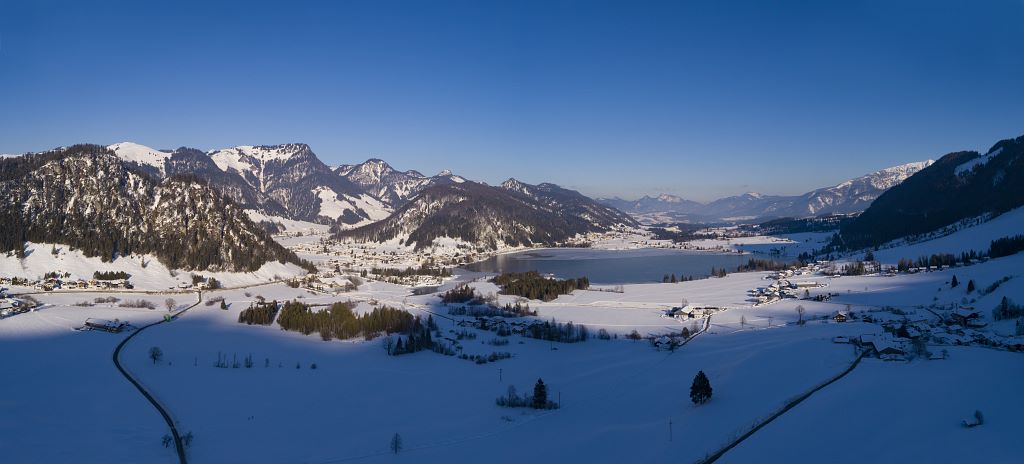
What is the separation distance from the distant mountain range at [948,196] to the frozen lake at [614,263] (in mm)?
36377

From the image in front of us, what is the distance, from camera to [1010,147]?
473ft

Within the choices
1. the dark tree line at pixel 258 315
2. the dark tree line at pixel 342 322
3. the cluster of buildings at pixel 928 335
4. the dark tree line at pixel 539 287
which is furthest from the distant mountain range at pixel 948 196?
the dark tree line at pixel 258 315

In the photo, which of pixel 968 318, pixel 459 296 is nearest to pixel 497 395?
pixel 968 318

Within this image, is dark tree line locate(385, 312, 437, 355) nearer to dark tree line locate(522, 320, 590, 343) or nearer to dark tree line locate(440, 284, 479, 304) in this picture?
dark tree line locate(522, 320, 590, 343)

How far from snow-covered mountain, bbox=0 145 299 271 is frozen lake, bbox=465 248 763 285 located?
55461 millimetres

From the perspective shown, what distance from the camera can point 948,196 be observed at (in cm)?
15012

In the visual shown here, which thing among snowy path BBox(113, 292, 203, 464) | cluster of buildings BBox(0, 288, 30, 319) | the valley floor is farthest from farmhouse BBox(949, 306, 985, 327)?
cluster of buildings BBox(0, 288, 30, 319)

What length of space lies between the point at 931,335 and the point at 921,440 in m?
22.0

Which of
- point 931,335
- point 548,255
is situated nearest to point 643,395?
point 931,335

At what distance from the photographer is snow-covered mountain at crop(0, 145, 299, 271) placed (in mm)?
79125

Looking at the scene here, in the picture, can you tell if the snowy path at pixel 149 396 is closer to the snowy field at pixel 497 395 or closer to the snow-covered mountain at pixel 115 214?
the snowy field at pixel 497 395

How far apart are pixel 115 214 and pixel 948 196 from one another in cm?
18899

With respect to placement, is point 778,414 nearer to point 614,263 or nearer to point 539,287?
point 539,287

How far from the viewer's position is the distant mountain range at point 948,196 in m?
127
